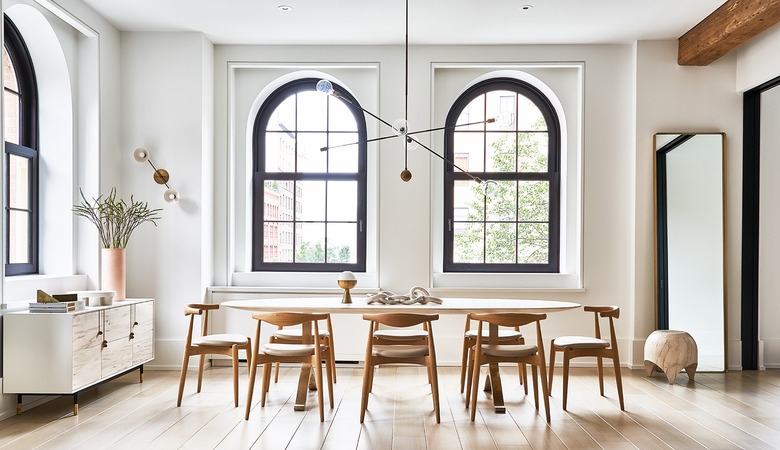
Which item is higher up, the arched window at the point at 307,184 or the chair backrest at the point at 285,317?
the arched window at the point at 307,184

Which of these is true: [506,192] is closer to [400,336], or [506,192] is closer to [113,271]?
[400,336]

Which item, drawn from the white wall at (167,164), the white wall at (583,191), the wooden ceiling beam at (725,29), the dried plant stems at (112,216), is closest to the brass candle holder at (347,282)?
the white wall at (583,191)

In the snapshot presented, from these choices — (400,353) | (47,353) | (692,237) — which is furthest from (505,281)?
(47,353)

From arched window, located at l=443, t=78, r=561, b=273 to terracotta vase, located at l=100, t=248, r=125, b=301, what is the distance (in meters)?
2.96

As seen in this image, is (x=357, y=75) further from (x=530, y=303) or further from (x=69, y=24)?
(x=530, y=303)

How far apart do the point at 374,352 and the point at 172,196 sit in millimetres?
2570

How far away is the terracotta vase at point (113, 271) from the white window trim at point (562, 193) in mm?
2722

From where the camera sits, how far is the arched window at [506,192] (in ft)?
20.6

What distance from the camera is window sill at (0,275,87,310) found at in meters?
4.29

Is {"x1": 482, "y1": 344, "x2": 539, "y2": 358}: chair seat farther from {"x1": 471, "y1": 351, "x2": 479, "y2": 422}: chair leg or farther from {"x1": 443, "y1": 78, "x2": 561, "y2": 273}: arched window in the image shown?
{"x1": 443, "y1": 78, "x2": 561, "y2": 273}: arched window

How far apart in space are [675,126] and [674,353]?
2.08 metres

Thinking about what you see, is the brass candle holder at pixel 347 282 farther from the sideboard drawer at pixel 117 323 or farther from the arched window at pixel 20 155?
the arched window at pixel 20 155

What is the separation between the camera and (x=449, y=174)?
20.6ft

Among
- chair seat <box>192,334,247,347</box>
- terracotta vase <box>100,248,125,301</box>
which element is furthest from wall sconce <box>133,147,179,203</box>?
chair seat <box>192,334,247,347</box>
